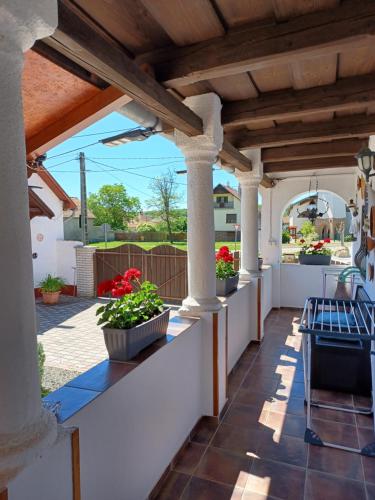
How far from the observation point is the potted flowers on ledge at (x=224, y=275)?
3.46 metres

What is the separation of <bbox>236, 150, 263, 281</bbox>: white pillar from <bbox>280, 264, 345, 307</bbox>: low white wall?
6.95 feet

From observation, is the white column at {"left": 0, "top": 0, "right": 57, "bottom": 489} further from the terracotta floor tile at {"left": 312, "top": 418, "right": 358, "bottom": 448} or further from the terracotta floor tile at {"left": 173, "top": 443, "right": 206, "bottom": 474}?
the terracotta floor tile at {"left": 312, "top": 418, "right": 358, "bottom": 448}

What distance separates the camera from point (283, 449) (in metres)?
2.30

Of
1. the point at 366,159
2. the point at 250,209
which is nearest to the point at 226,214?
the point at 250,209

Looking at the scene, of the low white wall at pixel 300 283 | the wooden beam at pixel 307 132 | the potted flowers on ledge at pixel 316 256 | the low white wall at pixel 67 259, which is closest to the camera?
the wooden beam at pixel 307 132

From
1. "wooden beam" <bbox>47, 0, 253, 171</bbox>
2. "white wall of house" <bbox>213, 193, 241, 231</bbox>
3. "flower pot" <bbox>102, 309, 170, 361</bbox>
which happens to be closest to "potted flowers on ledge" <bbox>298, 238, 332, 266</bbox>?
"wooden beam" <bbox>47, 0, 253, 171</bbox>

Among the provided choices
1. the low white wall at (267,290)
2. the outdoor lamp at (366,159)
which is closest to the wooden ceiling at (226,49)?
the outdoor lamp at (366,159)

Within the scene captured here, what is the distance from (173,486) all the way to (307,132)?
10.7 ft

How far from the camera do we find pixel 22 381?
96cm

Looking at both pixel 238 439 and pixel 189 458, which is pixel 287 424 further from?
pixel 189 458

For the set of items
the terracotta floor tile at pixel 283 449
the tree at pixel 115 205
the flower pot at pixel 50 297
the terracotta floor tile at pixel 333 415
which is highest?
the tree at pixel 115 205

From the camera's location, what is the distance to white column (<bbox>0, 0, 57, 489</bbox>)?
90cm

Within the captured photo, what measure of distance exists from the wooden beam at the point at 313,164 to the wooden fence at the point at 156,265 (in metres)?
2.68

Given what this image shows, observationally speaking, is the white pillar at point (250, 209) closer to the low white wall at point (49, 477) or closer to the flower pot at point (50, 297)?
the low white wall at point (49, 477)
